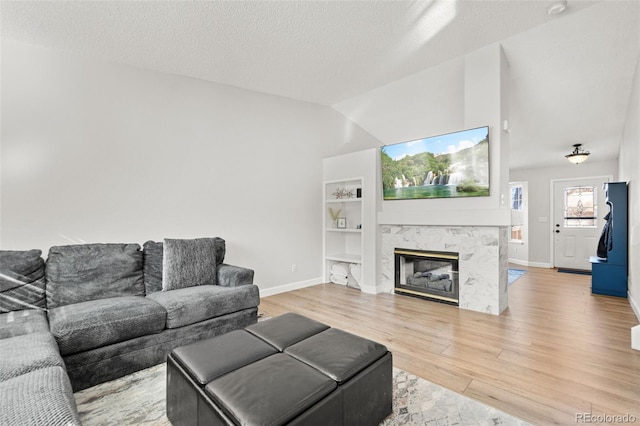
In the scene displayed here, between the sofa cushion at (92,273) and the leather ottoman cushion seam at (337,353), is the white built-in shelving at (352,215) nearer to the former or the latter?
the leather ottoman cushion seam at (337,353)

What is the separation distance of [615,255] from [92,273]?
650cm

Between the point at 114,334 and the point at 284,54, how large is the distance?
10.3ft

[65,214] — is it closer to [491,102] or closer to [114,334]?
[114,334]

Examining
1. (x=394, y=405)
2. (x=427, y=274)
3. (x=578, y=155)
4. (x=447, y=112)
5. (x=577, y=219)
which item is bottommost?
(x=394, y=405)

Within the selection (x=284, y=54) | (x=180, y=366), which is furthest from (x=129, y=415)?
(x=284, y=54)

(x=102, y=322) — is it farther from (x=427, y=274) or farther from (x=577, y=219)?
(x=577, y=219)

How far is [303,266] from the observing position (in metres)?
5.07

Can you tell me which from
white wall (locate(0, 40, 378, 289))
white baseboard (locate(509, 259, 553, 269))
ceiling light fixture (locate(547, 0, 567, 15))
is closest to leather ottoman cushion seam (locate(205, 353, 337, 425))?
white wall (locate(0, 40, 378, 289))

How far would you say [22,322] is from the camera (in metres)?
2.23

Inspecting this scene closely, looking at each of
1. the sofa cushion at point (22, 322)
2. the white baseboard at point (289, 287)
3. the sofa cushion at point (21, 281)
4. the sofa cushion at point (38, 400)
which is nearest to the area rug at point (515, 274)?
the white baseboard at point (289, 287)

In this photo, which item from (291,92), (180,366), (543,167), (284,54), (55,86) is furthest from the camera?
(543,167)

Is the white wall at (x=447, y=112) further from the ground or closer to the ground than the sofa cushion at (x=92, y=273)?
further from the ground

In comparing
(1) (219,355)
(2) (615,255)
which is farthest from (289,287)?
(2) (615,255)

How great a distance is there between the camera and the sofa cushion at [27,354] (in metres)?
1.52
